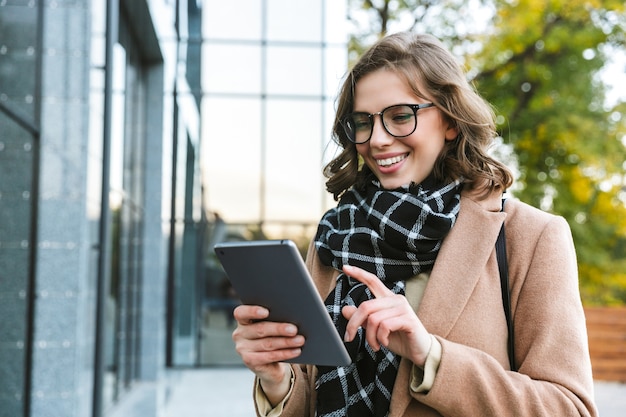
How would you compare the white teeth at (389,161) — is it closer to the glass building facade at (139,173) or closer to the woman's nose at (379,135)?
the woman's nose at (379,135)

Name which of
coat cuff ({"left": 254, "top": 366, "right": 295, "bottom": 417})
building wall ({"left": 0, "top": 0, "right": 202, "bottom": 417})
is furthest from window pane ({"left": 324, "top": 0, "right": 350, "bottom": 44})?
coat cuff ({"left": 254, "top": 366, "right": 295, "bottom": 417})

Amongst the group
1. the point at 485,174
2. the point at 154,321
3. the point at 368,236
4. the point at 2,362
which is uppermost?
the point at 485,174

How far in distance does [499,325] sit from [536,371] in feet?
0.48

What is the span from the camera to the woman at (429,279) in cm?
156

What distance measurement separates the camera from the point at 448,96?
1.83 meters

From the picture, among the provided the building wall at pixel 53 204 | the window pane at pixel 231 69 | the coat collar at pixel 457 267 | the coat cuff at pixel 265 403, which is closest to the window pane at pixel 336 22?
the window pane at pixel 231 69

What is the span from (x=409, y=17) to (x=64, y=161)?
34.5 ft

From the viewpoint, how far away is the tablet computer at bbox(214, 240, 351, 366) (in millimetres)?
1467

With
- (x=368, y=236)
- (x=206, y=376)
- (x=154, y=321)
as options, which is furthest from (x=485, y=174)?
(x=206, y=376)

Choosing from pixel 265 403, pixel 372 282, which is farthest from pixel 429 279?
pixel 265 403

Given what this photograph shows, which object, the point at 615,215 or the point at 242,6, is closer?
the point at 242,6

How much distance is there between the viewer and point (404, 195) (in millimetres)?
1844

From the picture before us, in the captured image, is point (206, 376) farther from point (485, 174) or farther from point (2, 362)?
point (485, 174)

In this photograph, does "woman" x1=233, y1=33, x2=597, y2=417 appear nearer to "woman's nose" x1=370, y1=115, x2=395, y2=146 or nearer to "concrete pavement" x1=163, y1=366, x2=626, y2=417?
"woman's nose" x1=370, y1=115, x2=395, y2=146
